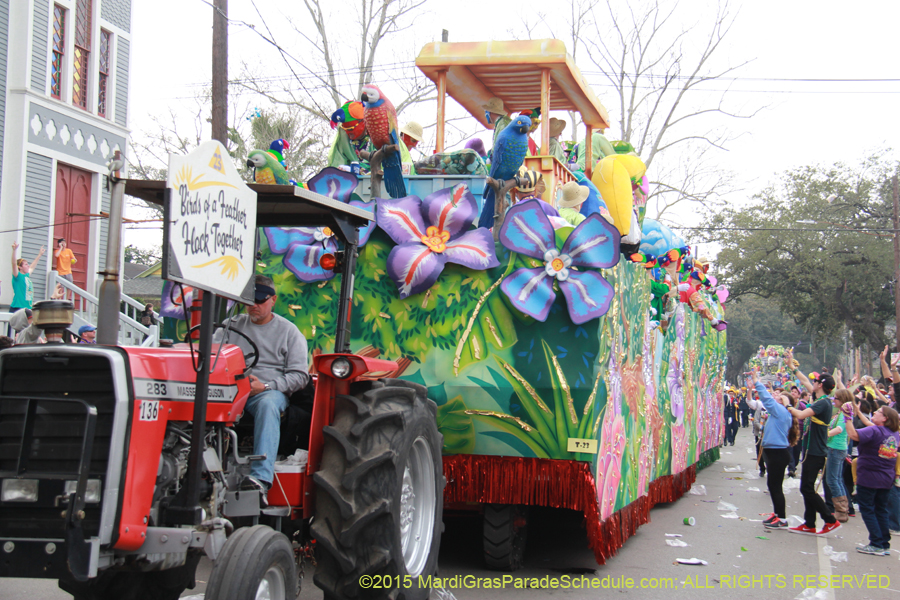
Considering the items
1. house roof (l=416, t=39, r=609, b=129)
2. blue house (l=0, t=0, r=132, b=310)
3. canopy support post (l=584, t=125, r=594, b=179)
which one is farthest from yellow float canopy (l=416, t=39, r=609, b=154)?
blue house (l=0, t=0, r=132, b=310)

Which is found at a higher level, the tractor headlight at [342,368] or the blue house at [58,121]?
the blue house at [58,121]

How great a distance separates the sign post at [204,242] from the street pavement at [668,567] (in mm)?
2219

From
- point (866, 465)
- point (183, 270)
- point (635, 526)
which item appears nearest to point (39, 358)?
point (183, 270)

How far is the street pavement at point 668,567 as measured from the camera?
608cm

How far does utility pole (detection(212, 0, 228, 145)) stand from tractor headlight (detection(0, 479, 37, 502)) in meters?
8.93

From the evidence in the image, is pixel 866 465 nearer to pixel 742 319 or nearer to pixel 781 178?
pixel 781 178

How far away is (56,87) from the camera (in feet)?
54.4

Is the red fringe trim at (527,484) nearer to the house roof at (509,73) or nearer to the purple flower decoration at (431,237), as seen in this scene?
the purple flower decoration at (431,237)

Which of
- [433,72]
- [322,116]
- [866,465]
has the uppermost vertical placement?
[322,116]

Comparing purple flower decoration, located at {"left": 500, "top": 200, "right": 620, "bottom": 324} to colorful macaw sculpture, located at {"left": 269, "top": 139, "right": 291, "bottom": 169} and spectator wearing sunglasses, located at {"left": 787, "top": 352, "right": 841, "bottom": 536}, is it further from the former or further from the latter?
spectator wearing sunglasses, located at {"left": 787, "top": 352, "right": 841, "bottom": 536}

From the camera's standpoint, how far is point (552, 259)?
20.9 ft

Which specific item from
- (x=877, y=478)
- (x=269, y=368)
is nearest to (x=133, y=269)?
(x=877, y=478)

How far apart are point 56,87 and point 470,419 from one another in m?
13.9

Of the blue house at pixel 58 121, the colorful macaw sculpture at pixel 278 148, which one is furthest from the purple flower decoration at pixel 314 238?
the blue house at pixel 58 121
